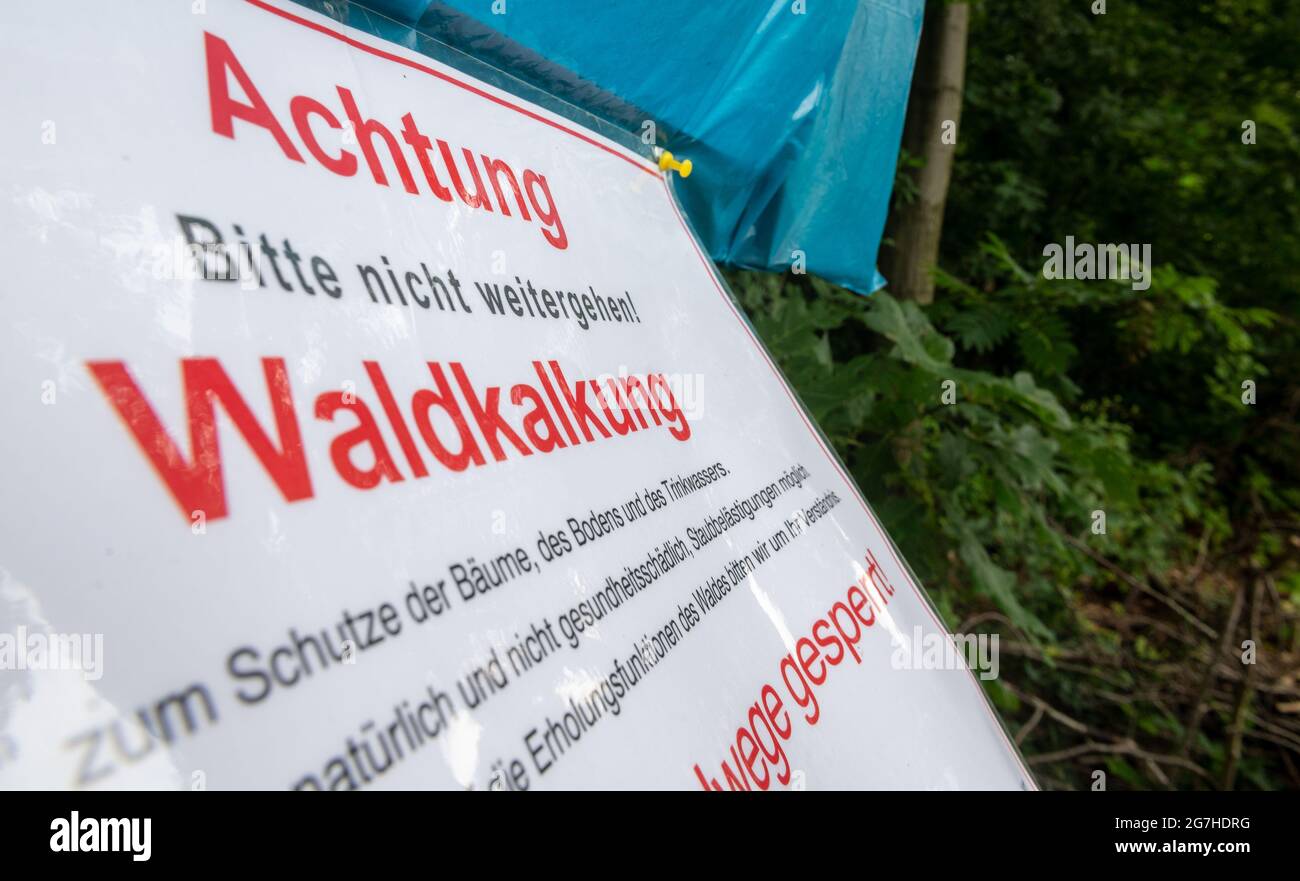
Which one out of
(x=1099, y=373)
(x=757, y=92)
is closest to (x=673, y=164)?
(x=757, y=92)

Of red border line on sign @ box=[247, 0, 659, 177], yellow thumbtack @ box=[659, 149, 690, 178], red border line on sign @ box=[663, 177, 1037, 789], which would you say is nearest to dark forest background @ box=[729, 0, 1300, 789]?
red border line on sign @ box=[663, 177, 1037, 789]

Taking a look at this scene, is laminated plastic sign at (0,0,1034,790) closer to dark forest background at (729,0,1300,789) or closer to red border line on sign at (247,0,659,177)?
red border line on sign at (247,0,659,177)

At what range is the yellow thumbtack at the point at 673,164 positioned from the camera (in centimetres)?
142

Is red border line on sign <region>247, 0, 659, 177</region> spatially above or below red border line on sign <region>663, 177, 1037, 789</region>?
above

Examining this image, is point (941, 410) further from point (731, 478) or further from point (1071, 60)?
point (1071, 60)

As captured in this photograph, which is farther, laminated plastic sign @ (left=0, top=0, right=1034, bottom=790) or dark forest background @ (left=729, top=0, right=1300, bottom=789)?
dark forest background @ (left=729, top=0, right=1300, bottom=789)

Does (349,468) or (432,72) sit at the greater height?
(432,72)

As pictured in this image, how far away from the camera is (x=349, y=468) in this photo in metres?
0.64

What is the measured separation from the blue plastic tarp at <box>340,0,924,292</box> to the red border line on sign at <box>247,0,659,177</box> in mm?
70

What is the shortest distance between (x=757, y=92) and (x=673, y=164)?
328mm

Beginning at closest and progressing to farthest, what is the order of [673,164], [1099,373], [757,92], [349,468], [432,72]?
[349,468] < [432,72] < [673,164] < [757,92] < [1099,373]

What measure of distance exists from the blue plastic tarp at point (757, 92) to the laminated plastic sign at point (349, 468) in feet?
0.68

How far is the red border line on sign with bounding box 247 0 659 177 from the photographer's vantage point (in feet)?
2.53

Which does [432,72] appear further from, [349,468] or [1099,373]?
[1099,373]
